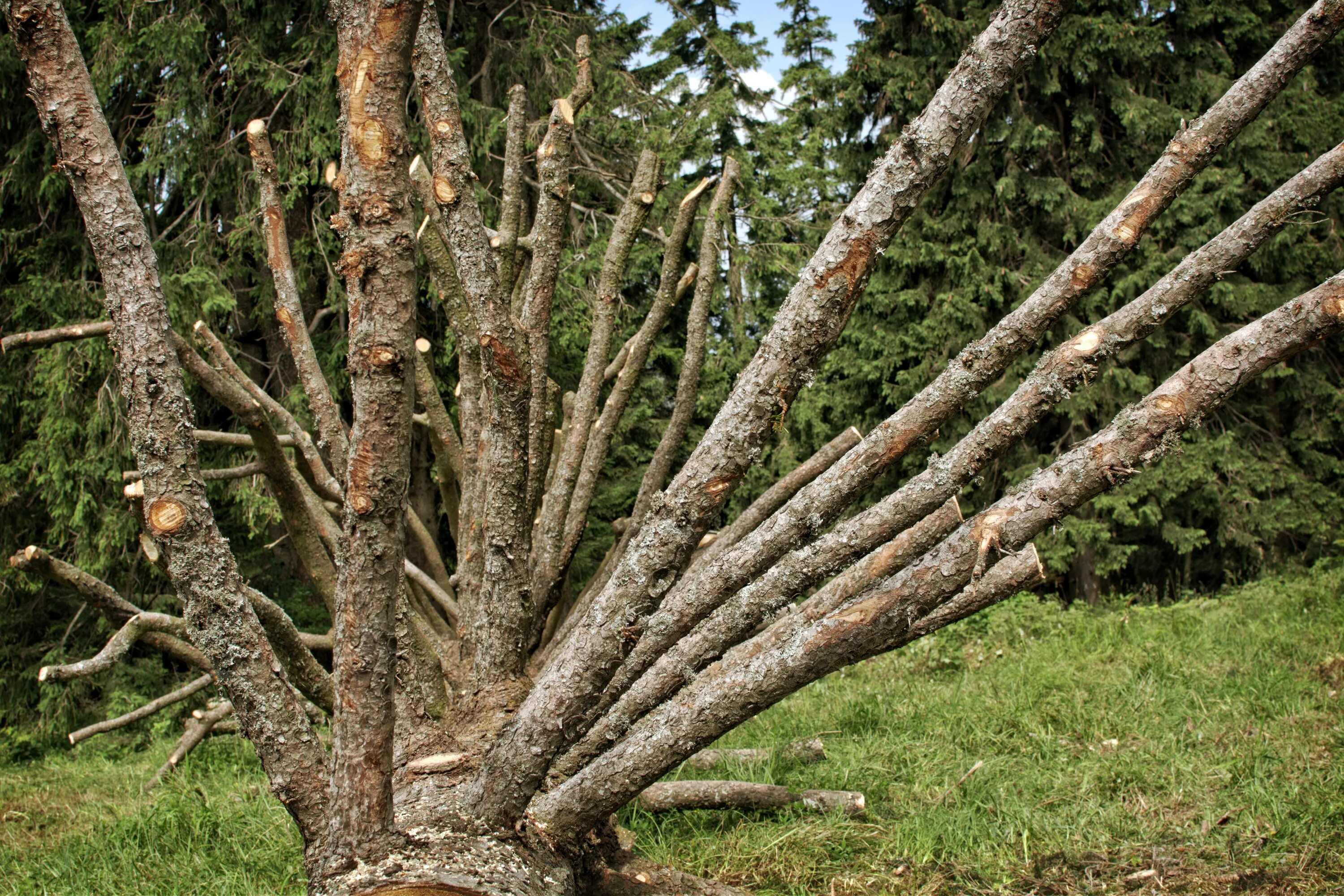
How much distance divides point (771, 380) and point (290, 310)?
2581mm

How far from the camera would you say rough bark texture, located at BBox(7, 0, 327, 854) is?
1929 millimetres

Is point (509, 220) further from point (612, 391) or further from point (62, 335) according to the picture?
point (62, 335)

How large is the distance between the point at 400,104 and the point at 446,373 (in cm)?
655

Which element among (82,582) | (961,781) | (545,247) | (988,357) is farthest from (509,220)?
(961,781)

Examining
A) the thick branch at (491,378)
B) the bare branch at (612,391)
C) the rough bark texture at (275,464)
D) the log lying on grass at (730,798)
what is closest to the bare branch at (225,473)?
the rough bark texture at (275,464)

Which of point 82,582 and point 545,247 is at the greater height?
point 545,247

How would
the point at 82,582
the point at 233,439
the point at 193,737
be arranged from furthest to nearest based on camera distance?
the point at 193,737, the point at 233,439, the point at 82,582

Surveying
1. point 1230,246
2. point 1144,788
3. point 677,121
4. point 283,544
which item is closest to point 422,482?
point 283,544

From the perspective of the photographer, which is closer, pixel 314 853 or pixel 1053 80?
pixel 314 853

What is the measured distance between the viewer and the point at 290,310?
3828 millimetres

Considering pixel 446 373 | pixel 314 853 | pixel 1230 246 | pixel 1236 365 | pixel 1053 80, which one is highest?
pixel 1053 80

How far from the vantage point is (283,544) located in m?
8.30

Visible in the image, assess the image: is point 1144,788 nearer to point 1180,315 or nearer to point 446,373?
point 1180,315

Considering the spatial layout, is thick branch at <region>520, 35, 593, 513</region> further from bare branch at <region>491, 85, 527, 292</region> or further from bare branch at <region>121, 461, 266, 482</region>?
bare branch at <region>121, 461, 266, 482</region>
